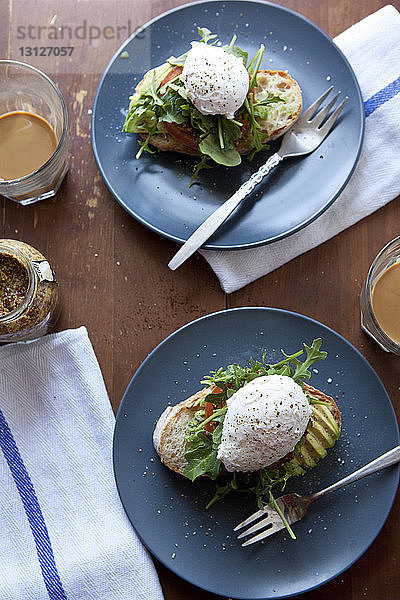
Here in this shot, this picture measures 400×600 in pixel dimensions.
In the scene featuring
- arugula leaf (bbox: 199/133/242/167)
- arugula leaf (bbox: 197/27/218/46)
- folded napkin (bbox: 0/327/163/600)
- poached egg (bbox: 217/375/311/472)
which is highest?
arugula leaf (bbox: 197/27/218/46)

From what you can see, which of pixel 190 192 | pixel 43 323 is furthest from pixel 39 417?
pixel 190 192

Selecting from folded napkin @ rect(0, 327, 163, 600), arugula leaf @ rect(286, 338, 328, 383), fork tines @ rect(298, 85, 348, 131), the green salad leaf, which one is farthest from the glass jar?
fork tines @ rect(298, 85, 348, 131)

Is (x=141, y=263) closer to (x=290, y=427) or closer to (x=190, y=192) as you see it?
(x=190, y=192)

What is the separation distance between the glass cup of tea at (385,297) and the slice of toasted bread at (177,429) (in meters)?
0.24

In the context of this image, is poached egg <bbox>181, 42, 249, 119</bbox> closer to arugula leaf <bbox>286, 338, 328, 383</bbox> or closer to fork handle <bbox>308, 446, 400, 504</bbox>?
arugula leaf <bbox>286, 338, 328, 383</bbox>

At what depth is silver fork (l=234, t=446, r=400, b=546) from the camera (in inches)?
75.2

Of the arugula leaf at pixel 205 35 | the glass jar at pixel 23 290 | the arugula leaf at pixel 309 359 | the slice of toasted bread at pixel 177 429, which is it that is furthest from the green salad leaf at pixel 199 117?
the slice of toasted bread at pixel 177 429

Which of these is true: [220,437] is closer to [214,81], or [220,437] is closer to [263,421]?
[263,421]

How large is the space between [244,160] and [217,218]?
22 centimetres

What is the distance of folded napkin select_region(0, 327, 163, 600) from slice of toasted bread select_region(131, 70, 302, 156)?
2.05 feet

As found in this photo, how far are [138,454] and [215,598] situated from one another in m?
0.47

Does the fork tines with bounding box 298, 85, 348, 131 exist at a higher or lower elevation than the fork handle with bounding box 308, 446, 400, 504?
higher

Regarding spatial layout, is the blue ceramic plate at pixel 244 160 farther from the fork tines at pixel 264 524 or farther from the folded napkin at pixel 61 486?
the fork tines at pixel 264 524

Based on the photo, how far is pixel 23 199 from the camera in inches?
84.3
